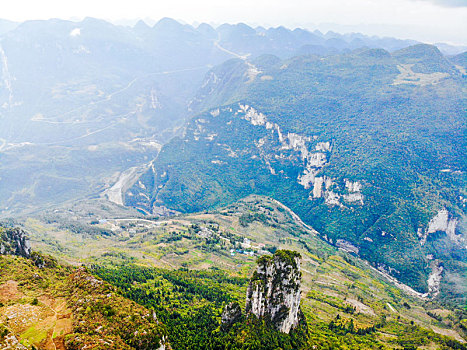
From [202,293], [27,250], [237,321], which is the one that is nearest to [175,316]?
[237,321]

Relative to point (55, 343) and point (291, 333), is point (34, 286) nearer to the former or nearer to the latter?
point (55, 343)

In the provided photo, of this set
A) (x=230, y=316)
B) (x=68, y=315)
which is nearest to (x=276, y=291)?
(x=230, y=316)

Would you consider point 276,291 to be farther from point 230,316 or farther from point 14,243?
point 14,243

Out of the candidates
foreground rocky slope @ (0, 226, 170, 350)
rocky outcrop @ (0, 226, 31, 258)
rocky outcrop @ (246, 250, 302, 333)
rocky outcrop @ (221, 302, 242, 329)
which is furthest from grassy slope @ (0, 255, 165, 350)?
rocky outcrop @ (246, 250, 302, 333)

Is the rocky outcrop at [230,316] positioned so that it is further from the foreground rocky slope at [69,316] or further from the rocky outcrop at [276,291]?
the foreground rocky slope at [69,316]

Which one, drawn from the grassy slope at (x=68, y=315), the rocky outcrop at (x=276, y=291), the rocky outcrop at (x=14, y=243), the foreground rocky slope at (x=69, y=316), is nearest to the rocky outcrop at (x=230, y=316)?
the rocky outcrop at (x=276, y=291)

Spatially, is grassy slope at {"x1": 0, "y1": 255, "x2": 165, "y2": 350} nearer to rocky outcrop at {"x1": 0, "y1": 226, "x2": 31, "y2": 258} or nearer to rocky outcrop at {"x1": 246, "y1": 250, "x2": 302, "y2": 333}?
rocky outcrop at {"x1": 0, "y1": 226, "x2": 31, "y2": 258}
